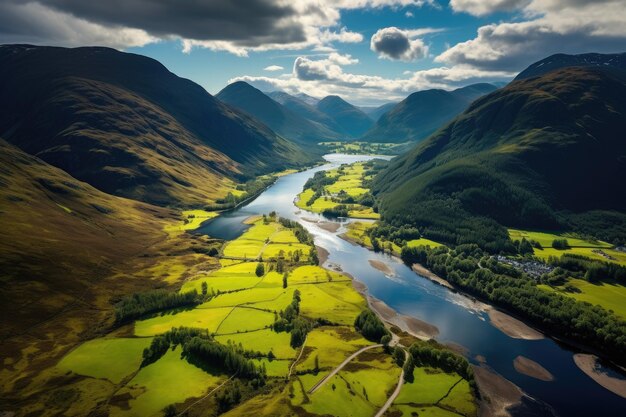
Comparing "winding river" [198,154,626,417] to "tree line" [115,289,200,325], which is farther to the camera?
"tree line" [115,289,200,325]

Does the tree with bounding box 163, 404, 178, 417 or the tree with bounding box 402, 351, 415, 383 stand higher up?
the tree with bounding box 402, 351, 415, 383

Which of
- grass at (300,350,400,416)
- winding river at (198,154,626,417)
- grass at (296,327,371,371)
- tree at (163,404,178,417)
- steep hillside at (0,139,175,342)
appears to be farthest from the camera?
steep hillside at (0,139,175,342)

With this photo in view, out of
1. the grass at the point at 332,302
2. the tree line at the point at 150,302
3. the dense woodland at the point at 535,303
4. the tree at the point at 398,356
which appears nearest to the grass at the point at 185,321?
the tree line at the point at 150,302

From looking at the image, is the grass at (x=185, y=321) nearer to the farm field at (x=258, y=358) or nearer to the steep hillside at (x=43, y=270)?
the farm field at (x=258, y=358)

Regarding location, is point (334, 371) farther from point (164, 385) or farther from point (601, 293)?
point (601, 293)

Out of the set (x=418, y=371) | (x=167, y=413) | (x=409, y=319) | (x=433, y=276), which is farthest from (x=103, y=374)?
(x=433, y=276)

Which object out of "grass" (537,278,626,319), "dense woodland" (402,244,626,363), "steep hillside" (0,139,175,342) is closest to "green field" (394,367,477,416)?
"dense woodland" (402,244,626,363)

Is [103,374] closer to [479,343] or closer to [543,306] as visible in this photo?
[479,343]

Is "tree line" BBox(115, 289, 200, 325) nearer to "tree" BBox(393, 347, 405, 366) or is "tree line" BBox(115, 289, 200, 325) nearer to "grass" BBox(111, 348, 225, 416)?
"grass" BBox(111, 348, 225, 416)

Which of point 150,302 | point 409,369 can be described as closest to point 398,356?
point 409,369
